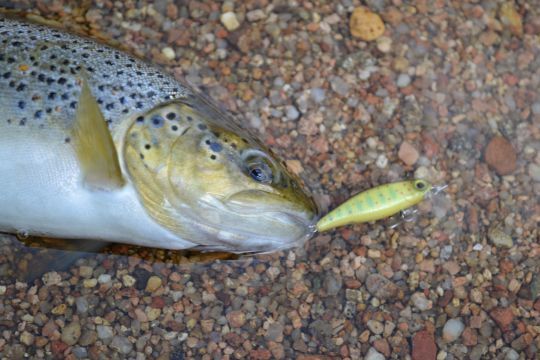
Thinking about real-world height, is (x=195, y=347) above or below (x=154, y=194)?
below

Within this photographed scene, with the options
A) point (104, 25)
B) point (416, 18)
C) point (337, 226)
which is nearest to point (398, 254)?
point (337, 226)

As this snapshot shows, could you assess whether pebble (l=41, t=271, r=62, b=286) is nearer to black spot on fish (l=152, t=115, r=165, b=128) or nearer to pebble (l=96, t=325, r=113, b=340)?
pebble (l=96, t=325, r=113, b=340)

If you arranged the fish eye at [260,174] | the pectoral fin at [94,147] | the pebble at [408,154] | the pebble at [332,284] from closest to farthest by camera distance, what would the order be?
the pectoral fin at [94,147], the fish eye at [260,174], the pebble at [332,284], the pebble at [408,154]

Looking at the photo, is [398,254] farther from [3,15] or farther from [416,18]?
[3,15]

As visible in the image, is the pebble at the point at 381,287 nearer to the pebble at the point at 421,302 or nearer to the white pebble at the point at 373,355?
the pebble at the point at 421,302

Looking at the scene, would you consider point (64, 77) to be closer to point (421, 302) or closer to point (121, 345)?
A: point (121, 345)

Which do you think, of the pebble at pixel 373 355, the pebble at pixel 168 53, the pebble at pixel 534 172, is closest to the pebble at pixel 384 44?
the pebble at pixel 534 172

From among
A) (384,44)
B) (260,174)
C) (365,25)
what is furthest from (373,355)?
(365,25)
